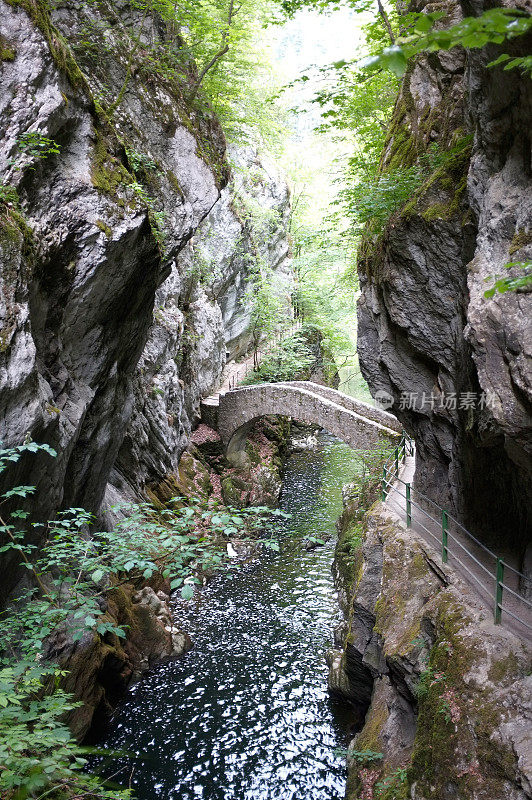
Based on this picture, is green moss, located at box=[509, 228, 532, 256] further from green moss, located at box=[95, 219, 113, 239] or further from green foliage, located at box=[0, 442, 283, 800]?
green moss, located at box=[95, 219, 113, 239]

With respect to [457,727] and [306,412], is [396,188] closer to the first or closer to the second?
[457,727]

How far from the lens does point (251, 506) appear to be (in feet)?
32.2

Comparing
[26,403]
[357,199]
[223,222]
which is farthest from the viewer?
[223,222]

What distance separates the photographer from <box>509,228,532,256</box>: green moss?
431 cm

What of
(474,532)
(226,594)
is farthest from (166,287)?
(474,532)

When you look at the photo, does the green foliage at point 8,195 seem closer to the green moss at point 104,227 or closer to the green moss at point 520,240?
the green moss at point 104,227

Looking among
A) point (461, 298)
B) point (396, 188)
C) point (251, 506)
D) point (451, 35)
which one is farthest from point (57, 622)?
point (396, 188)

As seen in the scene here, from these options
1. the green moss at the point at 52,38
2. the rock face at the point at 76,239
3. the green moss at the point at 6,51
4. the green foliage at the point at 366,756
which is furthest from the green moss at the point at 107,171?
the green foliage at the point at 366,756

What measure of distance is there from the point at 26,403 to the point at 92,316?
105 inches

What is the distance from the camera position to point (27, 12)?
21.9 feet

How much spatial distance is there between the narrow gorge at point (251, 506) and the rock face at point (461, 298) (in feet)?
0.12

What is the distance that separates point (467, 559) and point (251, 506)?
4161 mm

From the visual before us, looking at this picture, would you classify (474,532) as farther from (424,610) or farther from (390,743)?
(390,743)

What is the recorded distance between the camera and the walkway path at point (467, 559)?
18.6 ft
